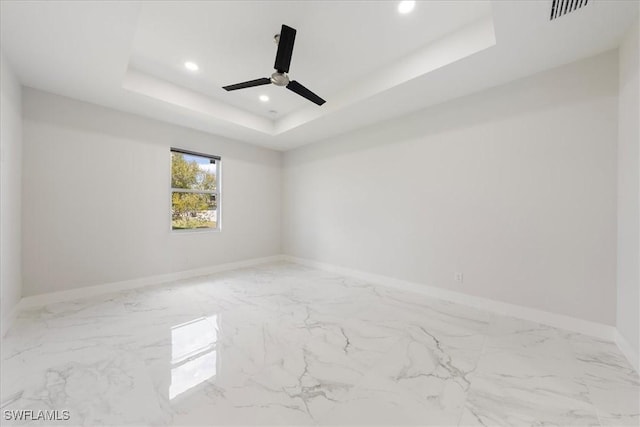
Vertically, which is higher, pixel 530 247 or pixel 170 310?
pixel 530 247

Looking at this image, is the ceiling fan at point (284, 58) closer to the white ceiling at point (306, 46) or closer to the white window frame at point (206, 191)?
the white ceiling at point (306, 46)

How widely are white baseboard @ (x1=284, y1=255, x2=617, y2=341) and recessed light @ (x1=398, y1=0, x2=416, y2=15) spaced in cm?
322

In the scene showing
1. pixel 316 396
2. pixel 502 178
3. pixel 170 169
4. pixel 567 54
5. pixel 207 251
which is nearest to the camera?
pixel 316 396

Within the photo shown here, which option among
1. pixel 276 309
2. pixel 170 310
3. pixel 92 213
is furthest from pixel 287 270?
pixel 92 213

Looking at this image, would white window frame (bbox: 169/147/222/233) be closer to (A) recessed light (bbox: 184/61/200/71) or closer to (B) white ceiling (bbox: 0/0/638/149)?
(B) white ceiling (bbox: 0/0/638/149)

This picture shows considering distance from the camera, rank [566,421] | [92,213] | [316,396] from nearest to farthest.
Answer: [566,421] → [316,396] → [92,213]

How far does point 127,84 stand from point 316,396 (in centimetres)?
396

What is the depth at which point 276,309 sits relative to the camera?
2990 mm

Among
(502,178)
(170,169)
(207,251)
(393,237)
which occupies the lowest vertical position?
(207,251)

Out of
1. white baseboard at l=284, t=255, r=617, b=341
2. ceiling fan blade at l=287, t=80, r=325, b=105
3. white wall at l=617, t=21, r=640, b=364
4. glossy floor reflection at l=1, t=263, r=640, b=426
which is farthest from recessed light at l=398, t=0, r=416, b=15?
white baseboard at l=284, t=255, r=617, b=341

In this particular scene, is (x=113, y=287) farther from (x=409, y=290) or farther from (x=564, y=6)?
(x=564, y=6)

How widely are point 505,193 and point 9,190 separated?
5461mm

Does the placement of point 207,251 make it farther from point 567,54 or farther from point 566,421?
point 567,54
